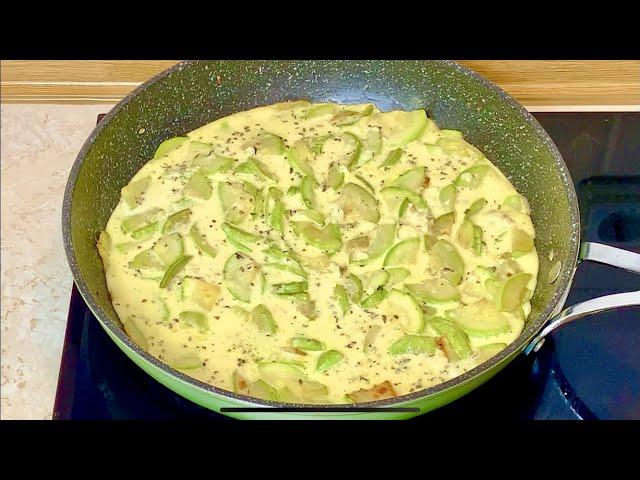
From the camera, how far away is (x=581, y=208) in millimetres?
1660

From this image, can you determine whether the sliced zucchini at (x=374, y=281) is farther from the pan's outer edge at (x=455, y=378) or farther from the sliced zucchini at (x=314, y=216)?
the pan's outer edge at (x=455, y=378)

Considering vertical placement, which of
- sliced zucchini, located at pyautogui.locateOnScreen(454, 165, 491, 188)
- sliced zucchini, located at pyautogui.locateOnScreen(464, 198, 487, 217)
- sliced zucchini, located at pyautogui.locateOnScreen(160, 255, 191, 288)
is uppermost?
sliced zucchini, located at pyautogui.locateOnScreen(454, 165, 491, 188)

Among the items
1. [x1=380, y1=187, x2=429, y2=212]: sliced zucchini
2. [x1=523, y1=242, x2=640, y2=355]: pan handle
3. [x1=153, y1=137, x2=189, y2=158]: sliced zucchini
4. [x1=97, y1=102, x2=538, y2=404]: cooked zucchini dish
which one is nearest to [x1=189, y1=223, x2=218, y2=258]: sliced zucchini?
[x1=97, y1=102, x2=538, y2=404]: cooked zucchini dish

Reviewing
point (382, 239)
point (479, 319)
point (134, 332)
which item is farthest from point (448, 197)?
point (134, 332)

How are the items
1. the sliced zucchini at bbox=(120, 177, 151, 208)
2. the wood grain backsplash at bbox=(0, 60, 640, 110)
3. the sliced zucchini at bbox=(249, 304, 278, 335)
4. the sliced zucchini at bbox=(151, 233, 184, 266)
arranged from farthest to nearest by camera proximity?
the wood grain backsplash at bbox=(0, 60, 640, 110)
the sliced zucchini at bbox=(120, 177, 151, 208)
the sliced zucchini at bbox=(151, 233, 184, 266)
the sliced zucchini at bbox=(249, 304, 278, 335)

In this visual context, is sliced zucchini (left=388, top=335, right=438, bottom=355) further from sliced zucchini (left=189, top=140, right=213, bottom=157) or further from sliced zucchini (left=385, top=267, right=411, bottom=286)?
sliced zucchini (left=189, top=140, right=213, bottom=157)

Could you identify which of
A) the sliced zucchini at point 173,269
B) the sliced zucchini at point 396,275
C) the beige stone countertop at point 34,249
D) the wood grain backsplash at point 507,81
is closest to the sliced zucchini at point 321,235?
the sliced zucchini at point 396,275

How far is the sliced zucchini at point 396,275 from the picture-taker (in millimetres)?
1464

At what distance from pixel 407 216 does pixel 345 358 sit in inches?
12.6

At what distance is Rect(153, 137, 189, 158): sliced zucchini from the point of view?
1670mm

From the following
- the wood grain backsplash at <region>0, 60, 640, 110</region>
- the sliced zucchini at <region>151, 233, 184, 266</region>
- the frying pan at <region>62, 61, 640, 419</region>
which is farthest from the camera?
the wood grain backsplash at <region>0, 60, 640, 110</region>

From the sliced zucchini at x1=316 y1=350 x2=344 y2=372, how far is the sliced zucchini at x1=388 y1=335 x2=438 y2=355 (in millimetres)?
90

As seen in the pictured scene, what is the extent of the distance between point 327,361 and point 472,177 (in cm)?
51

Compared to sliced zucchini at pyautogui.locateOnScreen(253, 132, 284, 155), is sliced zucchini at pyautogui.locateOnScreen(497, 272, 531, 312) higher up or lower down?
lower down
